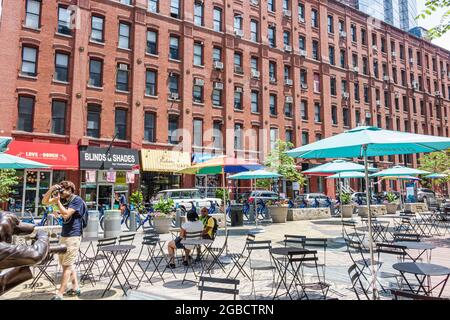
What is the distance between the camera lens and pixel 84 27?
22.6 m

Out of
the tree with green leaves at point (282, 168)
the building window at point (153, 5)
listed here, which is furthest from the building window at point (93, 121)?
the tree with green leaves at point (282, 168)

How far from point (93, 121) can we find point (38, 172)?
4968 millimetres

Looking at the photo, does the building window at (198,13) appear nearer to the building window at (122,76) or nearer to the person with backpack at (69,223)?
the building window at (122,76)

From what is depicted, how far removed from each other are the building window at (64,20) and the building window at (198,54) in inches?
394

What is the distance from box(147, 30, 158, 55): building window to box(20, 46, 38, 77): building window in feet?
26.6

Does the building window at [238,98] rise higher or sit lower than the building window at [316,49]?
lower

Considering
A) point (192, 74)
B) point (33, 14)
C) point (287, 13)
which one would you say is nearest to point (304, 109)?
point (287, 13)

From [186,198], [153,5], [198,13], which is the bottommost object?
[186,198]

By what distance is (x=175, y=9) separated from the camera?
27141 mm

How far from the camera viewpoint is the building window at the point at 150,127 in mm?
24666

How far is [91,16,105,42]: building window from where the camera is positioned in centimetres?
2328

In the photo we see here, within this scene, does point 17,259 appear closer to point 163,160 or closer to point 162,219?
point 162,219

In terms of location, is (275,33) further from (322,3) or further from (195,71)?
(195,71)

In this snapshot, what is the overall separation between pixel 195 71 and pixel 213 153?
7.26 m
